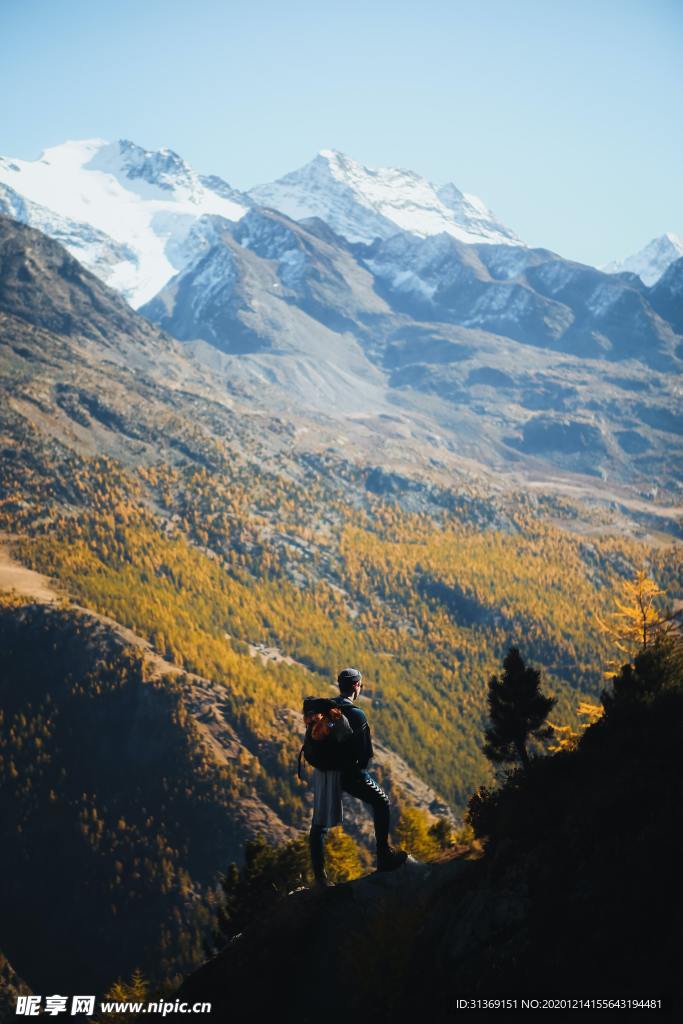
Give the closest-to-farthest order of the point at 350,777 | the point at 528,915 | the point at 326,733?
1. the point at 528,915
2. the point at 326,733
3. the point at 350,777

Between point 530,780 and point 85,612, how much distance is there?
145 meters

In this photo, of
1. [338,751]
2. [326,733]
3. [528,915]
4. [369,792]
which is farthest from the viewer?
[369,792]

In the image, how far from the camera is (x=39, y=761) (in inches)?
4892

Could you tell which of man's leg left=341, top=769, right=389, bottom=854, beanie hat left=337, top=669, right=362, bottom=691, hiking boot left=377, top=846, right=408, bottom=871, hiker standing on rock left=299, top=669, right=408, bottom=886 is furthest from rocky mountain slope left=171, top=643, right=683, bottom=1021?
beanie hat left=337, top=669, right=362, bottom=691

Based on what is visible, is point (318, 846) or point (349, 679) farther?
point (318, 846)

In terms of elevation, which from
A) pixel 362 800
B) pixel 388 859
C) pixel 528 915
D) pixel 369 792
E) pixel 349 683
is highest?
pixel 349 683

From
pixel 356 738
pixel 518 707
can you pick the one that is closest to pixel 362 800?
pixel 356 738

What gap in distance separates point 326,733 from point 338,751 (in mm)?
484

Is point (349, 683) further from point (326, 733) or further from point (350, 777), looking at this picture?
point (350, 777)

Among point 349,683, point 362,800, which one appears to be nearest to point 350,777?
point 362,800

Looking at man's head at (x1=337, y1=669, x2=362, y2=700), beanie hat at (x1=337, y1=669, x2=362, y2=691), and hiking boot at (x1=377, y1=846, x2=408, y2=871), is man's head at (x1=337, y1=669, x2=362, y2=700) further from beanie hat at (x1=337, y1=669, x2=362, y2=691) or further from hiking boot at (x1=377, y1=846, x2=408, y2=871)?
hiking boot at (x1=377, y1=846, x2=408, y2=871)

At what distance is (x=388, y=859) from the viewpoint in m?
15.1

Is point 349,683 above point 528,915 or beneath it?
above

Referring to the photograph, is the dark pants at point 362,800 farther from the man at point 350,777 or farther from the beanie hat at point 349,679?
the beanie hat at point 349,679
